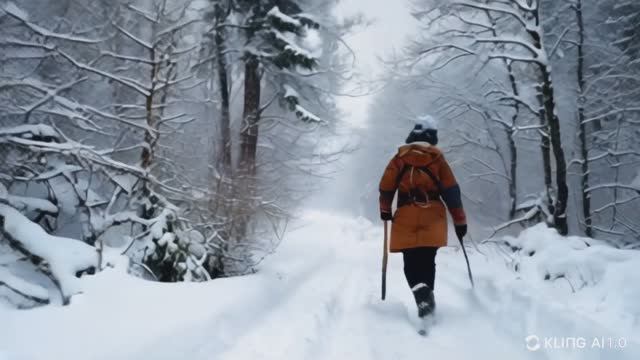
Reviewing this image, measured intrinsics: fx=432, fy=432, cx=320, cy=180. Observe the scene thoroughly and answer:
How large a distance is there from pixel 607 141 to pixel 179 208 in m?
8.86

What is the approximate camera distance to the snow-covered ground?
2.66m

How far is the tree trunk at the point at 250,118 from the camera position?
24.9 feet

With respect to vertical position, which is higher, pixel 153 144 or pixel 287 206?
pixel 153 144

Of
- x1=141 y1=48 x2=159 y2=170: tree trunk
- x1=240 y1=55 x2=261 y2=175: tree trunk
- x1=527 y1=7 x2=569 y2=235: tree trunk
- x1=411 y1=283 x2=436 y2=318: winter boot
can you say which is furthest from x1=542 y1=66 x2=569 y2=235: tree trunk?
x1=141 y1=48 x2=159 y2=170: tree trunk

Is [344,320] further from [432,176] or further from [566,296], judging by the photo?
[566,296]

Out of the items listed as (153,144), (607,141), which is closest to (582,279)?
(153,144)

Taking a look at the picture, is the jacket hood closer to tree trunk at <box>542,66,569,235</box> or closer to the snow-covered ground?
the snow-covered ground

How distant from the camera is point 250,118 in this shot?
826cm

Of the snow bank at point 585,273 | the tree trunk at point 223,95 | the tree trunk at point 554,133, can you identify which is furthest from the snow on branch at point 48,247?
the tree trunk at point 554,133

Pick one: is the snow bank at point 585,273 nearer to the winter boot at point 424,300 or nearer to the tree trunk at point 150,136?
the winter boot at point 424,300

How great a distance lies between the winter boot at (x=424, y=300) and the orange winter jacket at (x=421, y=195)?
0.40 metres

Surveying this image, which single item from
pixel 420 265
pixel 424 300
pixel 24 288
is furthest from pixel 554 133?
pixel 24 288

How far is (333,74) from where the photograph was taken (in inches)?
384

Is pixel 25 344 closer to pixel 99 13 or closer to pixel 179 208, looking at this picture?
pixel 179 208
